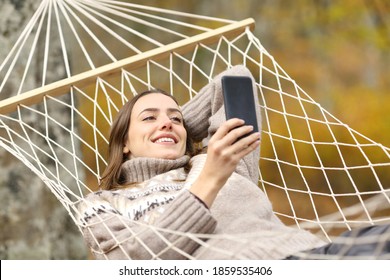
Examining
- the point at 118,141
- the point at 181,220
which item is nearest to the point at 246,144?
the point at 181,220

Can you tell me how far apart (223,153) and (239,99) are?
129mm

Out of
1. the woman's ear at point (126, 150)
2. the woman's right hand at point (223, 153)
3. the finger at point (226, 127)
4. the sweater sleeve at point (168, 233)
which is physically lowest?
the sweater sleeve at point (168, 233)

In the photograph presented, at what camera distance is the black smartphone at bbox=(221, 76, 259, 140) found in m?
1.14

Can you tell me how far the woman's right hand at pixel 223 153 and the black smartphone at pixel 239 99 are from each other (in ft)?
0.15

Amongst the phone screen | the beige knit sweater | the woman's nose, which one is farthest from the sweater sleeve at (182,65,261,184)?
the phone screen

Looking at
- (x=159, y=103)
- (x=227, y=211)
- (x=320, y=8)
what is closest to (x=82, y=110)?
(x=320, y=8)

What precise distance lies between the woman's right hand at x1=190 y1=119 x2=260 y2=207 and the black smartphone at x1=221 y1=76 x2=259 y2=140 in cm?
5

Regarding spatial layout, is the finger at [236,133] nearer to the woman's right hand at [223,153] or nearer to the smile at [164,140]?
the woman's right hand at [223,153]

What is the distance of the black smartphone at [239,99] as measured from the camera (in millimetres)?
1142

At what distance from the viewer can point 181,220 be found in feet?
3.59

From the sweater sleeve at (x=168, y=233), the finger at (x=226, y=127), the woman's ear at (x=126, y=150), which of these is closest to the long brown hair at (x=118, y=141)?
the woman's ear at (x=126, y=150)

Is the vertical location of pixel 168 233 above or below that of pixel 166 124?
below

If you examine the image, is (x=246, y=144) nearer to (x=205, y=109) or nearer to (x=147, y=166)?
(x=147, y=166)
